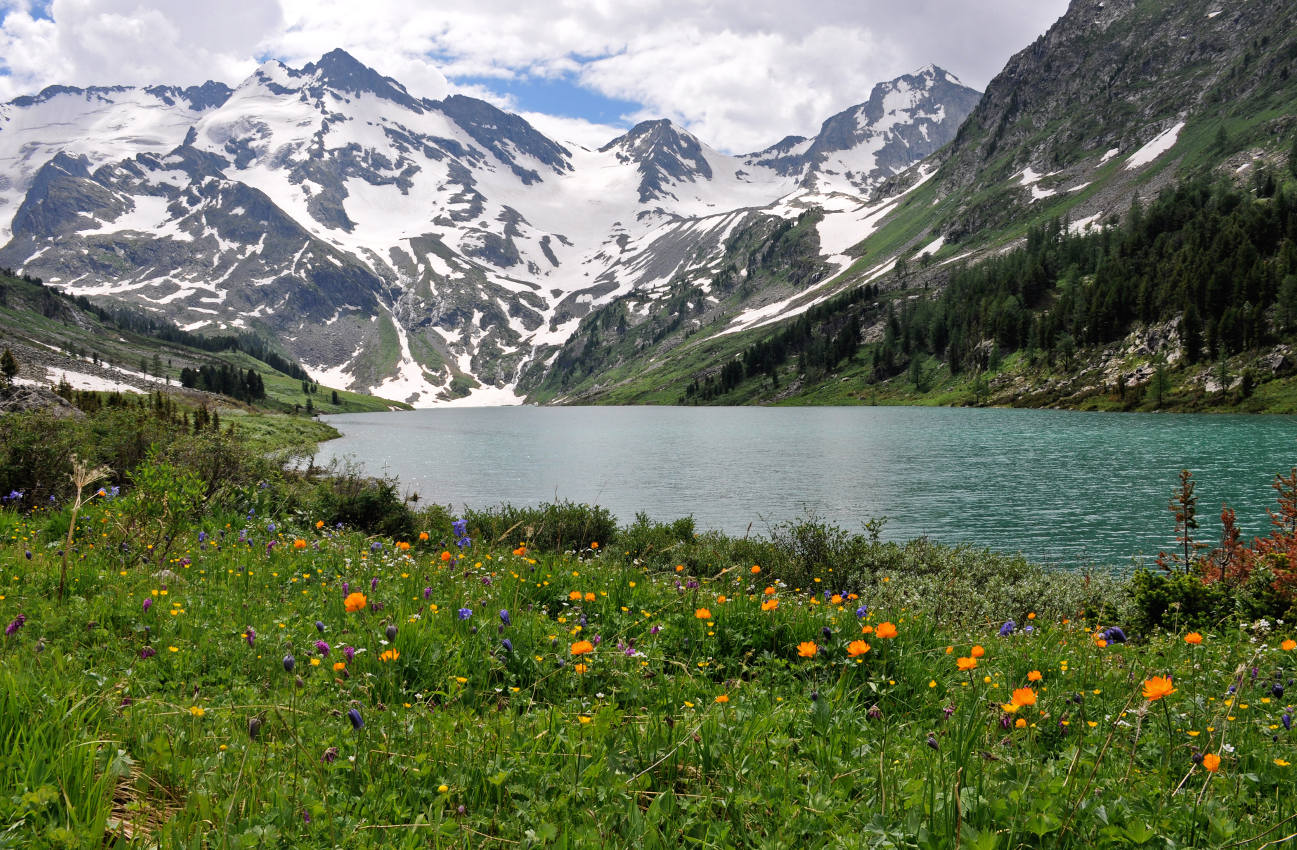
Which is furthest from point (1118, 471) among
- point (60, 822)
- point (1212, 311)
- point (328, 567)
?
point (1212, 311)

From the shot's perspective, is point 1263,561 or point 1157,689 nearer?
point 1157,689

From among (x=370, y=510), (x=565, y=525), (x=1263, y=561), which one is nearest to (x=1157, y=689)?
(x=1263, y=561)

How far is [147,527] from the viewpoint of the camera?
9.65m

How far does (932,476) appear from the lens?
46.2m

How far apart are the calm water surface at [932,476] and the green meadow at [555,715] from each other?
17.1 m

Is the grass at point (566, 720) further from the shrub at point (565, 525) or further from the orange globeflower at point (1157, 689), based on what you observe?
the shrub at point (565, 525)

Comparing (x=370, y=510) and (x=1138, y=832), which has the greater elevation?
(x=1138, y=832)

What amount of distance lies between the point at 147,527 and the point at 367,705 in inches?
308

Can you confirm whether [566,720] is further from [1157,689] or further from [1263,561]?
[1263,561]

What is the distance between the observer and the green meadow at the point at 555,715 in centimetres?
284

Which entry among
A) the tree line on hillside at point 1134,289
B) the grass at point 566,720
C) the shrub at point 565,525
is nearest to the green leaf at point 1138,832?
the grass at point 566,720

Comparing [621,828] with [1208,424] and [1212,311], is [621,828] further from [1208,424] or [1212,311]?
[1212,311]

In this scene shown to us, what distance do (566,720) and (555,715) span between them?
96 millimetres

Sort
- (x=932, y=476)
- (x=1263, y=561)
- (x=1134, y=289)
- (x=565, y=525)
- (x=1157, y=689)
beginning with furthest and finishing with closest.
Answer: (x=1134, y=289) < (x=932, y=476) < (x=565, y=525) < (x=1263, y=561) < (x=1157, y=689)
